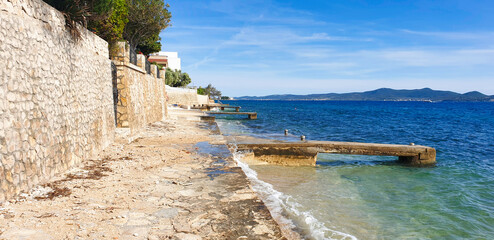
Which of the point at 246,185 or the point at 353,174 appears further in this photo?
the point at 353,174

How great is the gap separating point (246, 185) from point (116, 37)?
927 cm

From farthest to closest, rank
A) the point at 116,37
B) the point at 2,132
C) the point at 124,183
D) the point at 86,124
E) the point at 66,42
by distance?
the point at 116,37 < the point at 86,124 < the point at 66,42 < the point at 124,183 < the point at 2,132

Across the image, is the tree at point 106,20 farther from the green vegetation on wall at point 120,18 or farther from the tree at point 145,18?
the tree at point 145,18

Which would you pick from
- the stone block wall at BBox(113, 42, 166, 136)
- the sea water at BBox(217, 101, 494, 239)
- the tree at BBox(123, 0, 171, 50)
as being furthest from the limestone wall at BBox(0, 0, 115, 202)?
the tree at BBox(123, 0, 171, 50)

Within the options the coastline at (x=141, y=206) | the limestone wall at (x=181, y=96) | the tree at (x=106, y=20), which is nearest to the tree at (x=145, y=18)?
the tree at (x=106, y=20)

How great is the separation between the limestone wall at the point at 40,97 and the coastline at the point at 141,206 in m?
0.32

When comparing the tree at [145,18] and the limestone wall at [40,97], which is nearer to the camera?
the limestone wall at [40,97]

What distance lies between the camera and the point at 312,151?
40.0 ft

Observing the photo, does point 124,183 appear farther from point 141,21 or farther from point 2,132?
point 141,21

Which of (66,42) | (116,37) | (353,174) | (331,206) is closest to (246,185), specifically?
(331,206)

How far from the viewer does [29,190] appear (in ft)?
15.0

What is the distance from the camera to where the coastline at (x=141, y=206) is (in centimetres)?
358

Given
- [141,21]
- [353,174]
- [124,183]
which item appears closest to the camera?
[124,183]

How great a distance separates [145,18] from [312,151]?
65.1 ft
